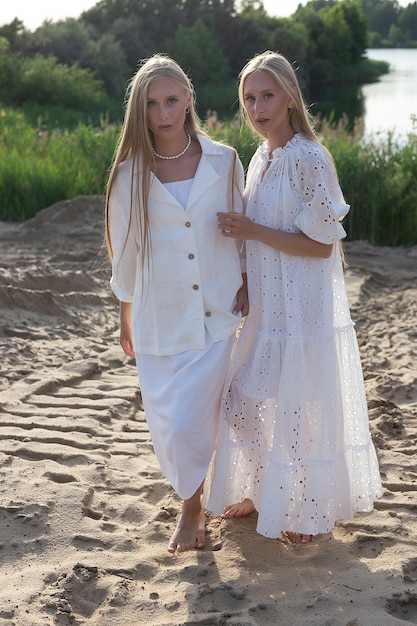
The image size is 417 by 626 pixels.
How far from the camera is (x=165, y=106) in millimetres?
3352

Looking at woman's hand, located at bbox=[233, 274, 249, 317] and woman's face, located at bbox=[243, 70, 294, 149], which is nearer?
woman's face, located at bbox=[243, 70, 294, 149]

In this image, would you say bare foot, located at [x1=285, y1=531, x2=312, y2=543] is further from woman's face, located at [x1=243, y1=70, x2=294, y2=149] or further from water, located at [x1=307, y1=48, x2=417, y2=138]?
water, located at [x1=307, y1=48, x2=417, y2=138]

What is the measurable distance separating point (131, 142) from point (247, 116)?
472 millimetres

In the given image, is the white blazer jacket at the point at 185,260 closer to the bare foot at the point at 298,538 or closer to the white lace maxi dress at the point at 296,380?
the white lace maxi dress at the point at 296,380

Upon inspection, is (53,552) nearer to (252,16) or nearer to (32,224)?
(32,224)

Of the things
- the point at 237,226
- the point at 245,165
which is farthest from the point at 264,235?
the point at 245,165

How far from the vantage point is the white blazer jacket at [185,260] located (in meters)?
3.39

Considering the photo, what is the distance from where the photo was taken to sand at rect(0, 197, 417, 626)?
3.07 meters

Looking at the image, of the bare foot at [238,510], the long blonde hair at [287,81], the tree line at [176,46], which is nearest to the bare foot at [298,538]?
the bare foot at [238,510]

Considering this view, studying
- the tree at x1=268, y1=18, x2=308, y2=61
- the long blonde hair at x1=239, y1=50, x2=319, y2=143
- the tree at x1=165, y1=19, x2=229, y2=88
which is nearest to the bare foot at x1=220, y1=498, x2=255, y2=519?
the long blonde hair at x1=239, y1=50, x2=319, y2=143

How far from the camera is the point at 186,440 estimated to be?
11.2 feet

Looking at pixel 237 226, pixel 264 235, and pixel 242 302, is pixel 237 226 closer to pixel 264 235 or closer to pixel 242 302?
pixel 264 235

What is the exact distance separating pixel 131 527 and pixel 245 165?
7.45m

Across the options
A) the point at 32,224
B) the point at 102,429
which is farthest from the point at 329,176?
the point at 32,224
